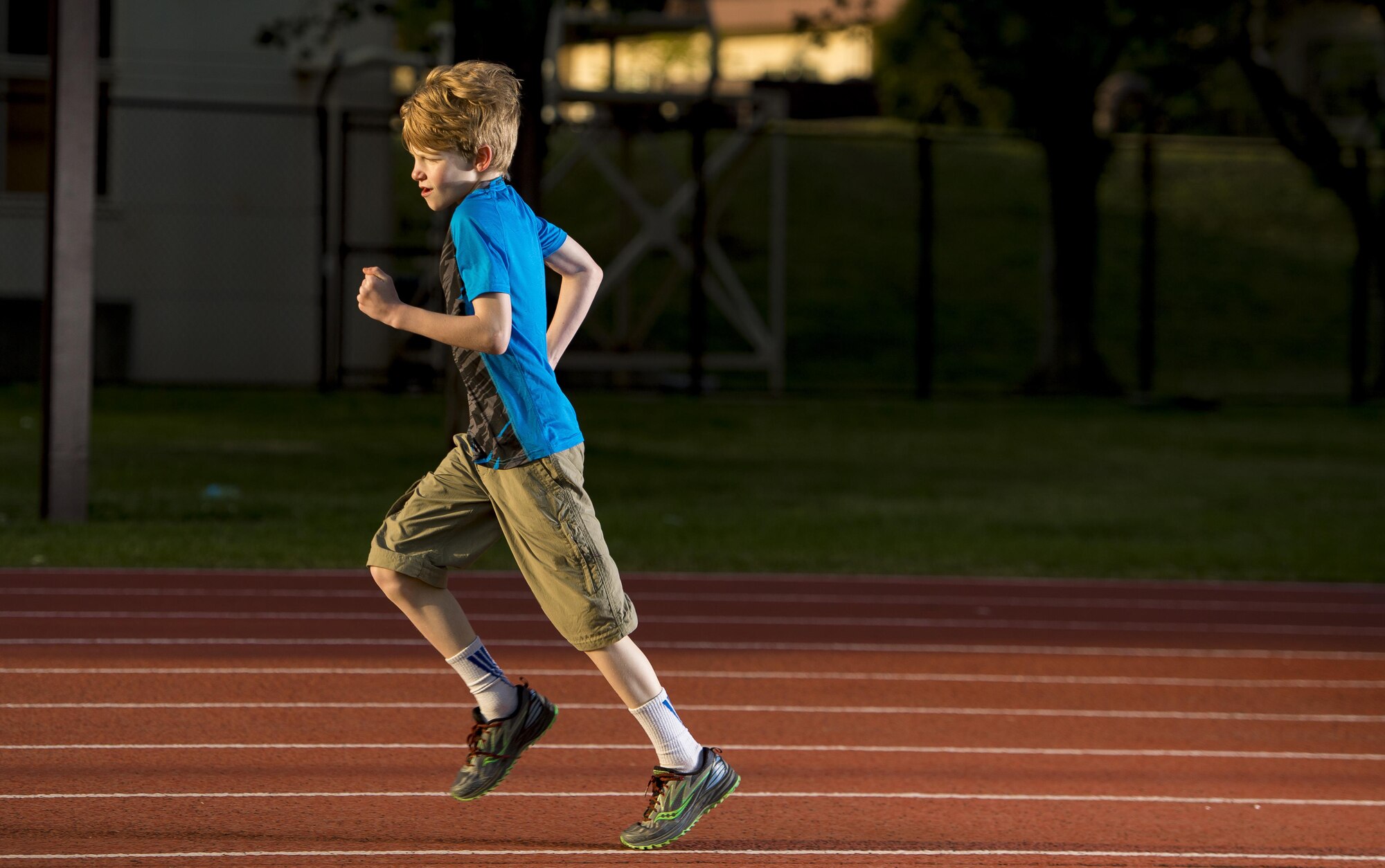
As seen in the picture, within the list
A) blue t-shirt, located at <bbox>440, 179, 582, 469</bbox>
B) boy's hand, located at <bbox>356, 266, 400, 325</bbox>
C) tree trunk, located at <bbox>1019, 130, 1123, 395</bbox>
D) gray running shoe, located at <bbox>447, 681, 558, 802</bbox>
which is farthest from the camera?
tree trunk, located at <bbox>1019, 130, 1123, 395</bbox>

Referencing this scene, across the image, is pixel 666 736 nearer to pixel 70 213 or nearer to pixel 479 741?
pixel 479 741

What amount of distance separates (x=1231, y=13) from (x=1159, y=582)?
508 inches

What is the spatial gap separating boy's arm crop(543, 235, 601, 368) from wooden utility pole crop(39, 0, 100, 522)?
5808 millimetres

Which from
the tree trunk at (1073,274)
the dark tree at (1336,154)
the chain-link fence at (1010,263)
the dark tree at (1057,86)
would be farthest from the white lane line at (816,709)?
the chain-link fence at (1010,263)

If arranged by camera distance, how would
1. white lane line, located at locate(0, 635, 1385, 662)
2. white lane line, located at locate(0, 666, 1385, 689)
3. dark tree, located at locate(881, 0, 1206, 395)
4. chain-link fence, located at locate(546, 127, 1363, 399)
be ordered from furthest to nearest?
chain-link fence, located at locate(546, 127, 1363, 399)
dark tree, located at locate(881, 0, 1206, 395)
white lane line, located at locate(0, 635, 1385, 662)
white lane line, located at locate(0, 666, 1385, 689)

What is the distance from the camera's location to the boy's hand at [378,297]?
12.4 ft

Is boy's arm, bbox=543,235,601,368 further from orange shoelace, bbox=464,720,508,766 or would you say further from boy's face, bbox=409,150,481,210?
orange shoelace, bbox=464,720,508,766

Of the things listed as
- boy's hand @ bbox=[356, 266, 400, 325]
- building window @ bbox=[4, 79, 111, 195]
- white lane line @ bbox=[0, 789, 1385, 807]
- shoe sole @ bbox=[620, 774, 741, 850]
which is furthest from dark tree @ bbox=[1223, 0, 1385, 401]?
boy's hand @ bbox=[356, 266, 400, 325]

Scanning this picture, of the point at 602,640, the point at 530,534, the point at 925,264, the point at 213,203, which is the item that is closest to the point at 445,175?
the point at 530,534

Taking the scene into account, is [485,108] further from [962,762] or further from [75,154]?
[75,154]

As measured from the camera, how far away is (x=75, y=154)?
9.41 metres

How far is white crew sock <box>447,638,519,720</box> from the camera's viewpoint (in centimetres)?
429

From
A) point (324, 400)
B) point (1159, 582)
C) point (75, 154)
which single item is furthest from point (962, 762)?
point (324, 400)

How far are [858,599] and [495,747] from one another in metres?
4.40
